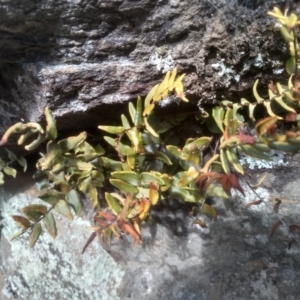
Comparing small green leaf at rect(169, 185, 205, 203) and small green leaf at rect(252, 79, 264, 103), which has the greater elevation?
small green leaf at rect(252, 79, 264, 103)

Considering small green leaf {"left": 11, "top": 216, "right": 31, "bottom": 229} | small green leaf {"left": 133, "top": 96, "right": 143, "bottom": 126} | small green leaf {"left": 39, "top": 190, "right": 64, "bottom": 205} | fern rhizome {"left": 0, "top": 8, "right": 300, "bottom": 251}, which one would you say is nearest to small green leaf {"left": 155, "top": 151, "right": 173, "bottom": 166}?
fern rhizome {"left": 0, "top": 8, "right": 300, "bottom": 251}

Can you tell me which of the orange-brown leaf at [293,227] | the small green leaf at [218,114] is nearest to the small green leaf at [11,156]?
the small green leaf at [218,114]

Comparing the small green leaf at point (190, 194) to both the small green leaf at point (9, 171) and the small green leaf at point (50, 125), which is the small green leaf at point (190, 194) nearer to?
the small green leaf at point (50, 125)

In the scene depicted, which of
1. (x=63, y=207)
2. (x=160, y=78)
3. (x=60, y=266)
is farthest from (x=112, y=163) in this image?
(x=60, y=266)

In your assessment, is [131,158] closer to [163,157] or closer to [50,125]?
[163,157]

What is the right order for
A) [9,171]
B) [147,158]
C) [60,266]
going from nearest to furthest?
[147,158]
[9,171]
[60,266]

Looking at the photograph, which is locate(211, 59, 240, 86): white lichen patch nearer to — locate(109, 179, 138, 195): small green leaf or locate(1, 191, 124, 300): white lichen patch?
locate(109, 179, 138, 195): small green leaf
